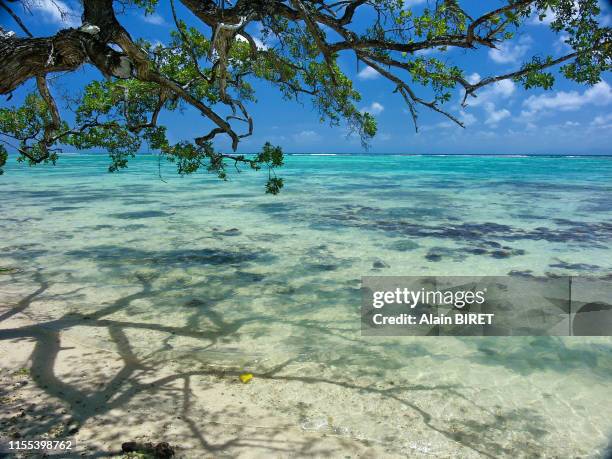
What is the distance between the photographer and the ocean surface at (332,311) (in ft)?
12.3

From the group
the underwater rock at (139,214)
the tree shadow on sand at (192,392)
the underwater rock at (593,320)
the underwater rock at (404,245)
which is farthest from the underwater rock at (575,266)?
the underwater rock at (139,214)

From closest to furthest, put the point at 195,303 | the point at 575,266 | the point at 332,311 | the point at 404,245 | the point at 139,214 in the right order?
1. the point at 332,311
2. the point at 195,303
3. the point at 575,266
4. the point at 404,245
5. the point at 139,214

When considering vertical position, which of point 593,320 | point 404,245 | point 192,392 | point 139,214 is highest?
point 139,214

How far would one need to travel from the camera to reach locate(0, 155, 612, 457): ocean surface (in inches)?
148

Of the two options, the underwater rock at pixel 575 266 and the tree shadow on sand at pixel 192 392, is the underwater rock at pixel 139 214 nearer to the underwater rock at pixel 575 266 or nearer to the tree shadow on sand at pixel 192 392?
the tree shadow on sand at pixel 192 392

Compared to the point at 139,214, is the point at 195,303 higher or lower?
lower

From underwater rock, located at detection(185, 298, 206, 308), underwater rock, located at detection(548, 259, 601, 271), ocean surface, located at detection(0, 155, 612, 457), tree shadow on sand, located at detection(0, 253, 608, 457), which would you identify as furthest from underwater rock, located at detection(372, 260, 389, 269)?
underwater rock, located at detection(185, 298, 206, 308)

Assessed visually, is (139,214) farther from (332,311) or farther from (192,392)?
(192,392)

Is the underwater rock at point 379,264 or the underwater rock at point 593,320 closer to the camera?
the underwater rock at point 593,320

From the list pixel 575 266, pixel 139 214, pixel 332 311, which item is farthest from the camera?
pixel 139 214

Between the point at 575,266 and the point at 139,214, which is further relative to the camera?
the point at 139,214

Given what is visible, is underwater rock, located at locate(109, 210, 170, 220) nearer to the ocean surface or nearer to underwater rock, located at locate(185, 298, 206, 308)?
the ocean surface

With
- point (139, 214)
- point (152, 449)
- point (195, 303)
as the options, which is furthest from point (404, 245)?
point (139, 214)

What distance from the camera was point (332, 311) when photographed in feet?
21.1
